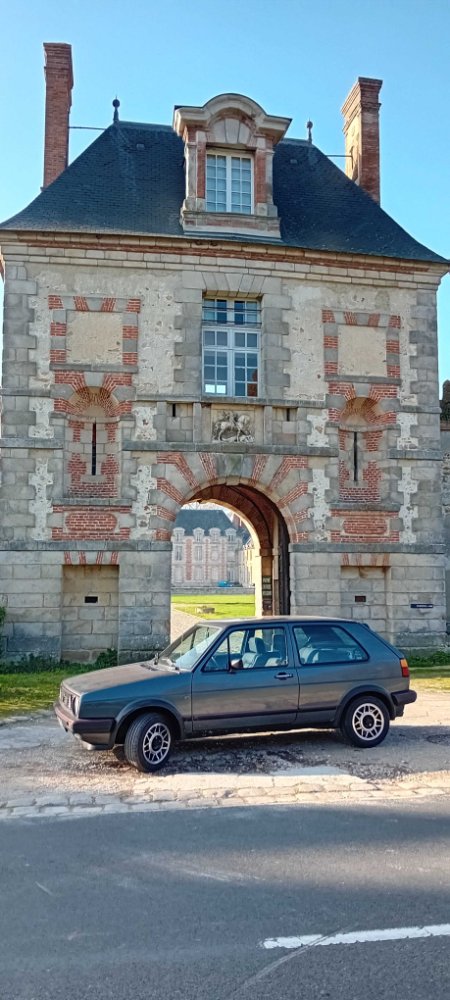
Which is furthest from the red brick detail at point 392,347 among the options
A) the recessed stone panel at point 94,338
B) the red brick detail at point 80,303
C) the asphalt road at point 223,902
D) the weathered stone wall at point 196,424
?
the asphalt road at point 223,902

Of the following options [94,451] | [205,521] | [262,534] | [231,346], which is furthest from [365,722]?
[205,521]

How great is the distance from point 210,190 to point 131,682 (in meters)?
12.9

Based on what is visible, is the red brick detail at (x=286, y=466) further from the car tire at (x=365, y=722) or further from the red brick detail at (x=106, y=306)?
the car tire at (x=365, y=722)

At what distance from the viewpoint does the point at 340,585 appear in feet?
56.0

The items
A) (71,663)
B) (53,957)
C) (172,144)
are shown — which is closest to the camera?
(53,957)

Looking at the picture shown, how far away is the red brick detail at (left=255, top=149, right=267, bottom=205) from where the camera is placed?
1755 cm

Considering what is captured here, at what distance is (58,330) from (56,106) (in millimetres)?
5989

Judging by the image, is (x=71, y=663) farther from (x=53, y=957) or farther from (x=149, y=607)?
(x=53, y=957)

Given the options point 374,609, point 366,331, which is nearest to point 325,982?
point 374,609

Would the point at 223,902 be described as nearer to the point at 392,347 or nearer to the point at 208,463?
the point at 208,463

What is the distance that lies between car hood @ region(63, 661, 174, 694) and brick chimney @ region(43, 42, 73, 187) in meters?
13.7

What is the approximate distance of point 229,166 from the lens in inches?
695

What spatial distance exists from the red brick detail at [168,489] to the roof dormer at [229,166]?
531cm

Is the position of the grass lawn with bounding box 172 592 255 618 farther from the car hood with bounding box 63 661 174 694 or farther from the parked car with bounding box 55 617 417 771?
the car hood with bounding box 63 661 174 694
